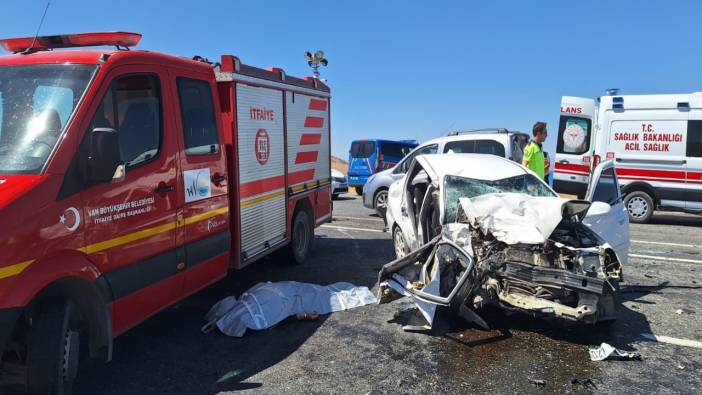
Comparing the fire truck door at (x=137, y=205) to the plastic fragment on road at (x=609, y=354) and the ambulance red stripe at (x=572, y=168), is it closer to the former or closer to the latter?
the plastic fragment on road at (x=609, y=354)

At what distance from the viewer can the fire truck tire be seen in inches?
120

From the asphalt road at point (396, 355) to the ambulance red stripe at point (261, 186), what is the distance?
4.10 ft

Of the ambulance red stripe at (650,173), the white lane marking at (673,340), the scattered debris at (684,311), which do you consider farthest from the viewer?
the ambulance red stripe at (650,173)

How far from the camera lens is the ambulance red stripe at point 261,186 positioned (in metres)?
5.59

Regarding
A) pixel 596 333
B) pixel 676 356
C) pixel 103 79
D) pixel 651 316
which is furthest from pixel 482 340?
pixel 103 79

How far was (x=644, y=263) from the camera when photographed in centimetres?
763

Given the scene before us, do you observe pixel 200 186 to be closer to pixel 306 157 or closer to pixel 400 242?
pixel 306 157

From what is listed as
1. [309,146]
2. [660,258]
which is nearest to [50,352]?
[309,146]

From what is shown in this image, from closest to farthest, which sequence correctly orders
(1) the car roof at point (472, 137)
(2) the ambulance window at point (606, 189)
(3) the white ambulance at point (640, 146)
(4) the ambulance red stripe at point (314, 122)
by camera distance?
1. (2) the ambulance window at point (606, 189)
2. (4) the ambulance red stripe at point (314, 122)
3. (1) the car roof at point (472, 137)
4. (3) the white ambulance at point (640, 146)

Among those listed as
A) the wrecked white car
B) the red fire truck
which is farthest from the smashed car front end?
the red fire truck

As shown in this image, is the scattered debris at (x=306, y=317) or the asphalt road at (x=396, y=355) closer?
the asphalt road at (x=396, y=355)

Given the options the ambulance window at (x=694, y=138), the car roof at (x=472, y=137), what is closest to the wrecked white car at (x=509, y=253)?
the car roof at (x=472, y=137)

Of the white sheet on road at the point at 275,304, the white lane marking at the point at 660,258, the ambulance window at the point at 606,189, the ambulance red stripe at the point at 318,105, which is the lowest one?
the white lane marking at the point at 660,258

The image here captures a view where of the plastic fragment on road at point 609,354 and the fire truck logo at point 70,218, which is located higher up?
the fire truck logo at point 70,218
